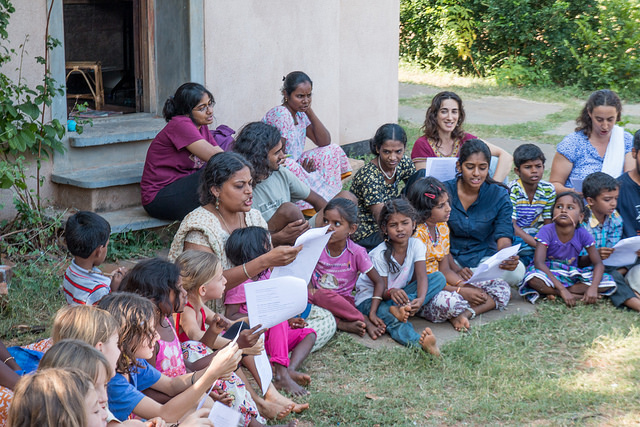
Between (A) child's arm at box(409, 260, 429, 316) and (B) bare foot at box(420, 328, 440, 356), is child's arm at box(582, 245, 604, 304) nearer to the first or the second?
(A) child's arm at box(409, 260, 429, 316)

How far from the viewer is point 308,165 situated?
5.93m

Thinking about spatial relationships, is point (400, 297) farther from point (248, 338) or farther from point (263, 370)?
point (248, 338)

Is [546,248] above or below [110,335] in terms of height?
below

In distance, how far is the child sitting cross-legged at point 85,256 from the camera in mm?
3873

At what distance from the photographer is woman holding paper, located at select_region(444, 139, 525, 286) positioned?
506 cm

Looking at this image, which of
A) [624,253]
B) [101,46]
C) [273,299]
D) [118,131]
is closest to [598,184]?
[624,253]

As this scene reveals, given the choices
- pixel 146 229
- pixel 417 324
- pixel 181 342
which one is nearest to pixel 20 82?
pixel 146 229

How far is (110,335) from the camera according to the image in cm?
256

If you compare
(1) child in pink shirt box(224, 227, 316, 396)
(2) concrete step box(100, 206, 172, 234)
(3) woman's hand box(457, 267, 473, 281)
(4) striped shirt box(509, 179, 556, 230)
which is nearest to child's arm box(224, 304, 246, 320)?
(1) child in pink shirt box(224, 227, 316, 396)

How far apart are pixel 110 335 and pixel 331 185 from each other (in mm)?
3514

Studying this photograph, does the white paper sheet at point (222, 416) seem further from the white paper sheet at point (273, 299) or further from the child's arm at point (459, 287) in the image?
the child's arm at point (459, 287)

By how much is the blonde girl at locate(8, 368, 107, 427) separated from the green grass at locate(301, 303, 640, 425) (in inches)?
66.0

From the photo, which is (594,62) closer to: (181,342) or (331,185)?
(331,185)

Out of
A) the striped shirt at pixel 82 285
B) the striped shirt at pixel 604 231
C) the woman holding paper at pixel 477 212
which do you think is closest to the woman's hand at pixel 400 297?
the woman holding paper at pixel 477 212
